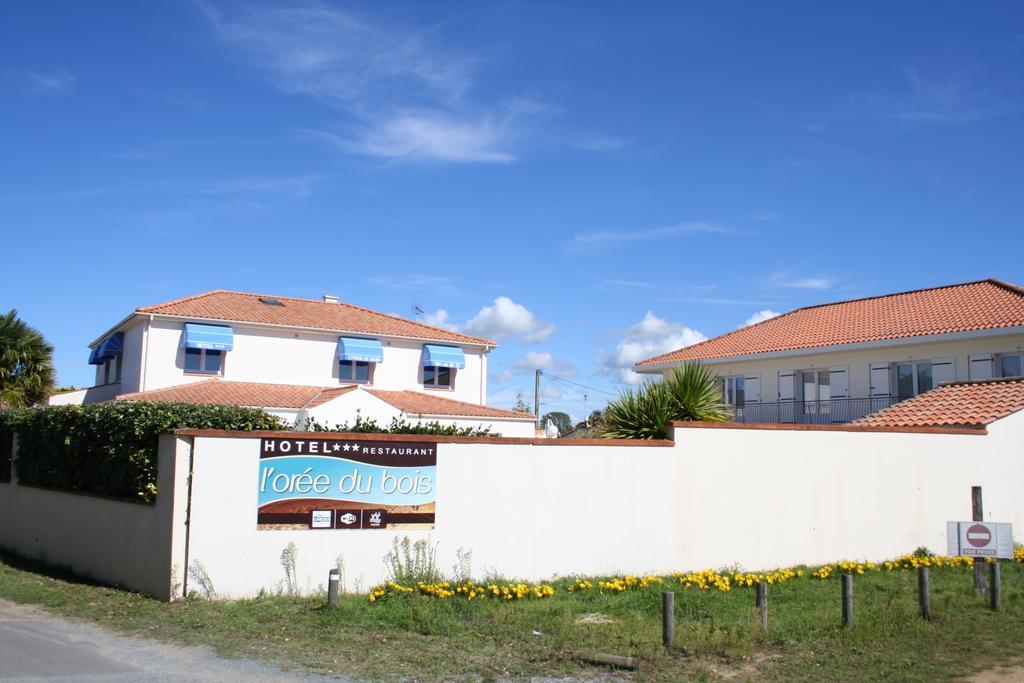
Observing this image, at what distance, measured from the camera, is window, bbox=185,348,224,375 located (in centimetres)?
3725

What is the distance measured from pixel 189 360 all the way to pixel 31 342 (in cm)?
757

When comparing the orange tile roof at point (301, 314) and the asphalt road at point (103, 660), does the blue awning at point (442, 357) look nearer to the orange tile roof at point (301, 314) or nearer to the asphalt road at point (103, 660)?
the orange tile roof at point (301, 314)

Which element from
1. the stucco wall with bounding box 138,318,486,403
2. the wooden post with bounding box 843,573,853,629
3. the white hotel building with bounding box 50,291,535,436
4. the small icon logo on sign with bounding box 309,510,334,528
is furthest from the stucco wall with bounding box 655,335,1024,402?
the small icon logo on sign with bounding box 309,510,334,528

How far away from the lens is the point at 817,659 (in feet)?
31.9

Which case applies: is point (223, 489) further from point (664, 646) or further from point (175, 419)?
point (664, 646)

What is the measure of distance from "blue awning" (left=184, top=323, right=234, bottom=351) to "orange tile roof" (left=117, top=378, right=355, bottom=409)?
1.45 meters

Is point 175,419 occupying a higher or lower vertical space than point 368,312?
lower

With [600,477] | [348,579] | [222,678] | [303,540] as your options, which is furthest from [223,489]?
[600,477]

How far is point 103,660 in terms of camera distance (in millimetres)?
9328

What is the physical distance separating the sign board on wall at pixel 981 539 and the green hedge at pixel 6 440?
17902 mm

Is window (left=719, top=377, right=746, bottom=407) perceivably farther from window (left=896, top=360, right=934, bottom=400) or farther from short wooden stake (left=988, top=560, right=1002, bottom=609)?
short wooden stake (left=988, top=560, right=1002, bottom=609)

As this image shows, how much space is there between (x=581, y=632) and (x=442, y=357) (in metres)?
32.2

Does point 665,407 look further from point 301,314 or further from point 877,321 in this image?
point 301,314

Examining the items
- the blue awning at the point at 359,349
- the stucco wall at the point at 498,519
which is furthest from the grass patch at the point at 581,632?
the blue awning at the point at 359,349
